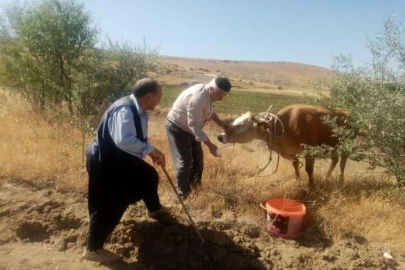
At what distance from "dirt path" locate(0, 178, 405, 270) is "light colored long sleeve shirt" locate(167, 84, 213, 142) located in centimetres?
116

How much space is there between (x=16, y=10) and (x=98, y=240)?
12089mm

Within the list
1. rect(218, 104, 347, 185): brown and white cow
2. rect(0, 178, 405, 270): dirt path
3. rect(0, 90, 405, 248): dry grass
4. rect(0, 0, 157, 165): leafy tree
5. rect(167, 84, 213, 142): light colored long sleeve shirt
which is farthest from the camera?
rect(0, 0, 157, 165): leafy tree

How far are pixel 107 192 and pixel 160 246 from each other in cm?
94

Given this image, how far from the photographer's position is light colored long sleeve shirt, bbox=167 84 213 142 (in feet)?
14.7

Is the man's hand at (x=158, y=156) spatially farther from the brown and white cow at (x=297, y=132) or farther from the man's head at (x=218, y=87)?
the brown and white cow at (x=297, y=132)

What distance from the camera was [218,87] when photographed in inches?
181

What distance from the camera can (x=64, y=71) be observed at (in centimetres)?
1157

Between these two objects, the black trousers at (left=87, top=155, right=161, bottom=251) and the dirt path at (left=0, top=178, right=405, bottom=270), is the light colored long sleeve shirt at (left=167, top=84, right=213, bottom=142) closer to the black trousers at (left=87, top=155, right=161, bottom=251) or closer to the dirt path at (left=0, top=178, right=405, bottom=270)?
the black trousers at (left=87, top=155, right=161, bottom=251)

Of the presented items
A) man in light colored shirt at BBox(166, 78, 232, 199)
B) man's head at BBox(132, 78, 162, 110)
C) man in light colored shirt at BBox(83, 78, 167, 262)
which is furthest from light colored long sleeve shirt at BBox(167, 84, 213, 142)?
man's head at BBox(132, 78, 162, 110)

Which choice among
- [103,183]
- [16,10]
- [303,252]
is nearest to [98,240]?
[103,183]

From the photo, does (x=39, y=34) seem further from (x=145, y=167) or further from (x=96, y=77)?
(x=145, y=167)

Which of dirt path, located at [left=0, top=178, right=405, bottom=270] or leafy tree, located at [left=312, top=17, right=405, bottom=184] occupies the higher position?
leafy tree, located at [left=312, top=17, right=405, bottom=184]

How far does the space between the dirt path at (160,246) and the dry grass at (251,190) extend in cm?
25

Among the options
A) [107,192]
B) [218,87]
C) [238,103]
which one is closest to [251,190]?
[218,87]
